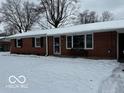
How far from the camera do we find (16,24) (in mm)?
54469

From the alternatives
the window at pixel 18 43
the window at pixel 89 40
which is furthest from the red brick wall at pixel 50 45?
the window at pixel 18 43

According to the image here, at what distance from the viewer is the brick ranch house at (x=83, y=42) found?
1769 centimetres

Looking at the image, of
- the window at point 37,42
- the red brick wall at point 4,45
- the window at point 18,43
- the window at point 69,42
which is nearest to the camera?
the window at point 69,42

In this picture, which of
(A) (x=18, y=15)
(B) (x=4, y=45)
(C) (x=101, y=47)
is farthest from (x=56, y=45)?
(A) (x=18, y=15)

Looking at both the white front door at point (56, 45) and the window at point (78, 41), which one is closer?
the window at point (78, 41)

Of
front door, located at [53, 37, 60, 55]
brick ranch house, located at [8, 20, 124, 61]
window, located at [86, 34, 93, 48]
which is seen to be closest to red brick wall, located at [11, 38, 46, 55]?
brick ranch house, located at [8, 20, 124, 61]

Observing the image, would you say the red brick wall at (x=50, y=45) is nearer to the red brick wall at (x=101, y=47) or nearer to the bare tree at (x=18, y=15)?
the red brick wall at (x=101, y=47)

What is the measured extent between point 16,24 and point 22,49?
2686 cm

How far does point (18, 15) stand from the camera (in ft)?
181

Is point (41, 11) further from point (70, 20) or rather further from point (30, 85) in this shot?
point (30, 85)

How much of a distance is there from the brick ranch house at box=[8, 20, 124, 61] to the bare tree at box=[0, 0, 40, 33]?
2624cm

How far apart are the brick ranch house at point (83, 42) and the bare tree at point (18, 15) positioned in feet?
86.1

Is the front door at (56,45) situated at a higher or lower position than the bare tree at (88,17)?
lower

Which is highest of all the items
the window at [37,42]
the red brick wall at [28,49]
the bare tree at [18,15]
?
the bare tree at [18,15]
